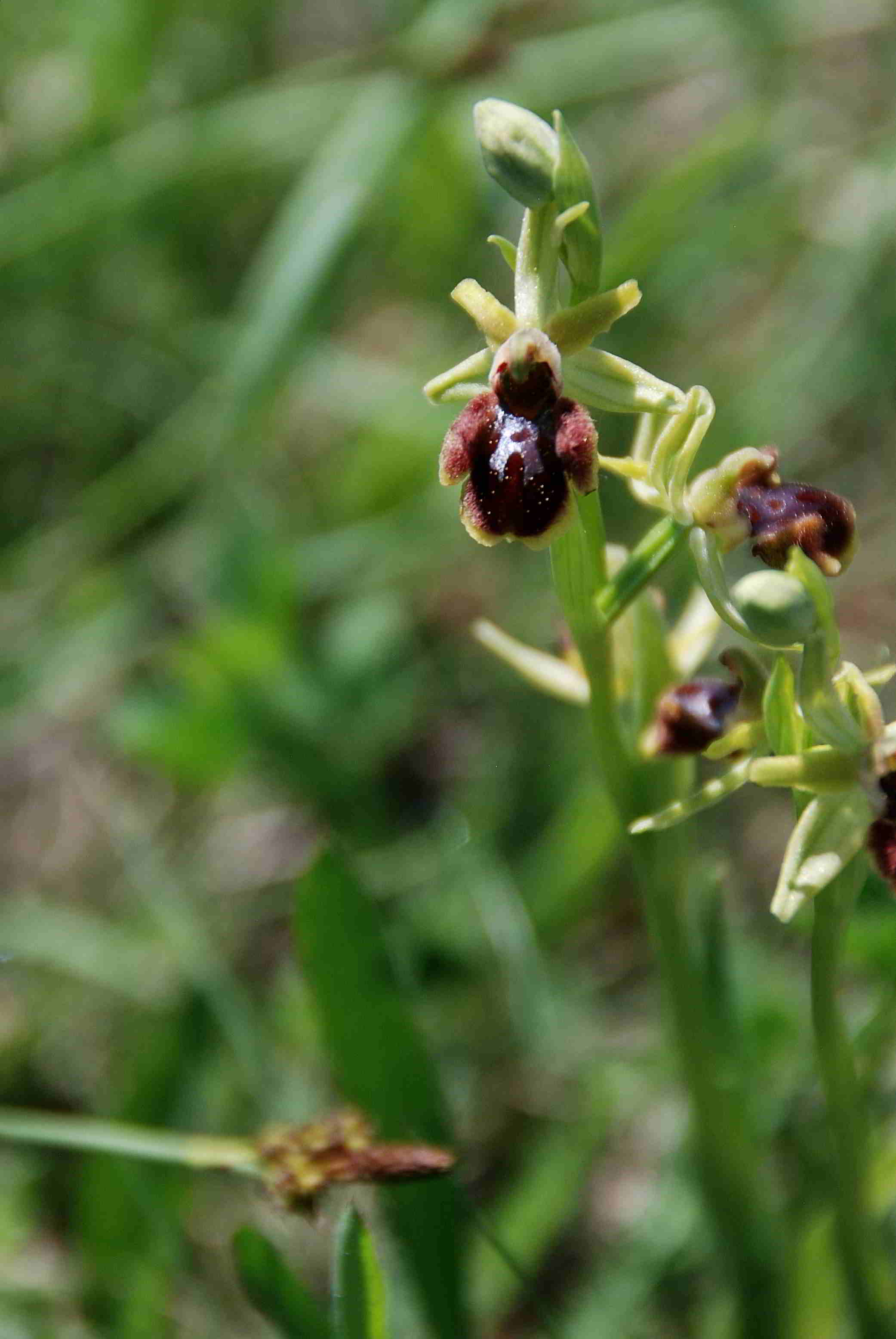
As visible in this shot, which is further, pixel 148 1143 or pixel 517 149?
pixel 148 1143

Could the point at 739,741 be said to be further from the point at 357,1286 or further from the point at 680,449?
the point at 357,1286

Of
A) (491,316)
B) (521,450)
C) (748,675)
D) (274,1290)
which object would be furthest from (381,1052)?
(491,316)

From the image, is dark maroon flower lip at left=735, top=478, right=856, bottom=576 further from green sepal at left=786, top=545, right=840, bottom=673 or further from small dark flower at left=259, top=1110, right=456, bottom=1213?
small dark flower at left=259, top=1110, right=456, bottom=1213

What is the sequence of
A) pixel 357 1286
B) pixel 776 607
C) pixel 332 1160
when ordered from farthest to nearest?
pixel 332 1160
pixel 357 1286
pixel 776 607

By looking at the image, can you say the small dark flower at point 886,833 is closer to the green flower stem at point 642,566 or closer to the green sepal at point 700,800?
the green sepal at point 700,800

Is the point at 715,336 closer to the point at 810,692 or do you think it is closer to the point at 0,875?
the point at 0,875

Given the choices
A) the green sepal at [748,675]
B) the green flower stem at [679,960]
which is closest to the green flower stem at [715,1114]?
the green flower stem at [679,960]

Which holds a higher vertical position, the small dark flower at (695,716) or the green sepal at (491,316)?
the green sepal at (491,316)
